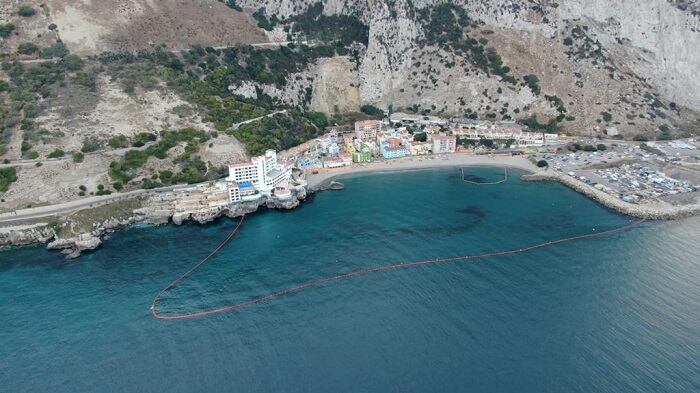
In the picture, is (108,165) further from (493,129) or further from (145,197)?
(493,129)

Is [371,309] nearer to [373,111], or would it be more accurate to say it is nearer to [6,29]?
[373,111]

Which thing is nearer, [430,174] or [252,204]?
[252,204]

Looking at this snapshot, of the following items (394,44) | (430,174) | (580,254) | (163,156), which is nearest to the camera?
(580,254)

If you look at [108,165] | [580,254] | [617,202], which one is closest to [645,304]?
[580,254]

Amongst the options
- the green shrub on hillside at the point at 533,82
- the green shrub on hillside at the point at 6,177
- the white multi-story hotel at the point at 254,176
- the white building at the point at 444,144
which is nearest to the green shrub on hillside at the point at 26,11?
the green shrub on hillside at the point at 6,177

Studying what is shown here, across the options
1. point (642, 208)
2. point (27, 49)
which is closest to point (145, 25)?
point (27, 49)

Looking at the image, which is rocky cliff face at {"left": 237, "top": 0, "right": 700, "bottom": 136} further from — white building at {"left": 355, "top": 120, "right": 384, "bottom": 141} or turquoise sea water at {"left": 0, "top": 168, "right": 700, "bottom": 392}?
turquoise sea water at {"left": 0, "top": 168, "right": 700, "bottom": 392}
